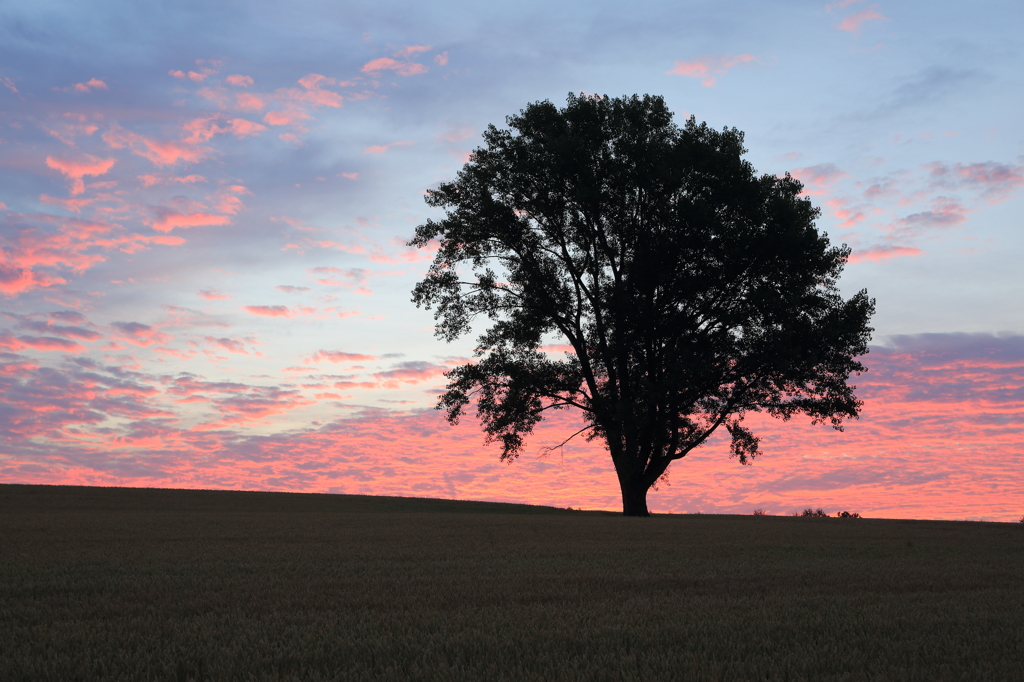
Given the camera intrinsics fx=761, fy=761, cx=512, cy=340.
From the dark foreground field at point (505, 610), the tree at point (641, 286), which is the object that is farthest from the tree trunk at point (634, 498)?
the dark foreground field at point (505, 610)

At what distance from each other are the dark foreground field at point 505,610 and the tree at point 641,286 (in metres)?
15.3

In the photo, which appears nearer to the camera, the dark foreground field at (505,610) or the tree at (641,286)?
the dark foreground field at (505,610)

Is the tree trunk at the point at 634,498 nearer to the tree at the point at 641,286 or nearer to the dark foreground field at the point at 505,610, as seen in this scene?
the tree at the point at 641,286

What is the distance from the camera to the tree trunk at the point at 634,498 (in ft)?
109

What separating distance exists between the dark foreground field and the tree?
15.3 metres

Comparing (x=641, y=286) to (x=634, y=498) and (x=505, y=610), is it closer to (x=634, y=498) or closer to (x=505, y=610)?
(x=634, y=498)

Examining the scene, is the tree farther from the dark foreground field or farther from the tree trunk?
the dark foreground field

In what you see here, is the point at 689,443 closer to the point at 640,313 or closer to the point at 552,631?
the point at 640,313

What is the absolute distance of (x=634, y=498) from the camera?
3331 cm

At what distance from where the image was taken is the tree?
30.5m

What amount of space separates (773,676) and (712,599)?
10.5 ft

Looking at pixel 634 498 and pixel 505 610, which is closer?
pixel 505 610

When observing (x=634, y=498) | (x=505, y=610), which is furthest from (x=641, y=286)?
(x=505, y=610)

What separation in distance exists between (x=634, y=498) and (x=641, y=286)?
30.9ft
